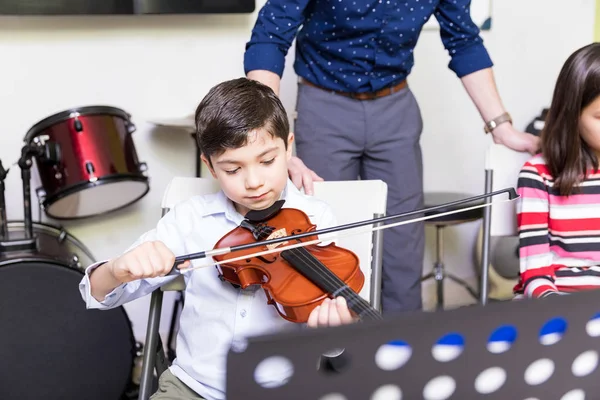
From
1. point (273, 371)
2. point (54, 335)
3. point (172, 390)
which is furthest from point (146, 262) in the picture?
point (54, 335)

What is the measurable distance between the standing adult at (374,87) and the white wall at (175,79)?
680 millimetres

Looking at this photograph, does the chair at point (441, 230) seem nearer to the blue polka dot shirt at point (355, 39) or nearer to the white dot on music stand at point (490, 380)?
the blue polka dot shirt at point (355, 39)

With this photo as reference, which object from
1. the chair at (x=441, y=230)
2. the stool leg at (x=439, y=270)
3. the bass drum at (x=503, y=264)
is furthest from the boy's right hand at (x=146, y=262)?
the bass drum at (x=503, y=264)

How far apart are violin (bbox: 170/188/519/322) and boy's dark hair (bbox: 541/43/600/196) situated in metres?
0.32

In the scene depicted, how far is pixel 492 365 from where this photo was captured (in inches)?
28.4

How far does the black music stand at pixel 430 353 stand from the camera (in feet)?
2.06

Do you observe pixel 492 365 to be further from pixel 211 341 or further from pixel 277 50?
pixel 277 50

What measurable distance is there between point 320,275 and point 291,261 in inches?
2.4

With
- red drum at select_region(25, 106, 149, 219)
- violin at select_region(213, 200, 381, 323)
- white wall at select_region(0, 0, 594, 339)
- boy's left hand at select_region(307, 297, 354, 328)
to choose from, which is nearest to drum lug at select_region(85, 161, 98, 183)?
red drum at select_region(25, 106, 149, 219)

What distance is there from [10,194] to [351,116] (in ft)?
3.66

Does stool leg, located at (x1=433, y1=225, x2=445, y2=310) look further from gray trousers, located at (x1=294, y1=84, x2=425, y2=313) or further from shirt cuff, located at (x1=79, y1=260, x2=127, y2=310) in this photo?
shirt cuff, located at (x1=79, y1=260, x2=127, y2=310)

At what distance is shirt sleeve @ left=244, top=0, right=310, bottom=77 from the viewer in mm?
1574

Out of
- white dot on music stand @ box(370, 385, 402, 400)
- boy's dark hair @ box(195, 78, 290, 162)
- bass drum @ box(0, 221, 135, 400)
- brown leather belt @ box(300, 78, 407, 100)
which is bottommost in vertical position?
bass drum @ box(0, 221, 135, 400)

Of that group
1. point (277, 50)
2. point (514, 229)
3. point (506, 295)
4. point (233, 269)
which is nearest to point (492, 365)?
point (233, 269)
